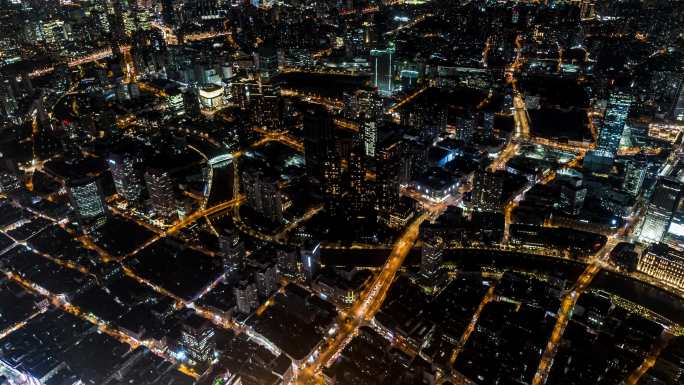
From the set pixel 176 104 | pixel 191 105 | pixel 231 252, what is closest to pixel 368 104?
pixel 191 105

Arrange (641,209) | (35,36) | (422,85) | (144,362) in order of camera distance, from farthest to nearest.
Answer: (35,36)
(422,85)
(641,209)
(144,362)

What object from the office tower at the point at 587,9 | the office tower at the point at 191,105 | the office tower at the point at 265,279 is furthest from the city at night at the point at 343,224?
the office tower at the point at 587,9

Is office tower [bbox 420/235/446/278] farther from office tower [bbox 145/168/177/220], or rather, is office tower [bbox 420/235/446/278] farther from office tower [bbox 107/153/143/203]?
office tower [bbox 107/153/143/203]

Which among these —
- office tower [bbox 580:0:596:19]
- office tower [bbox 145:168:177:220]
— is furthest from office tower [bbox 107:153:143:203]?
office tower [bbox 580:0:596:19]

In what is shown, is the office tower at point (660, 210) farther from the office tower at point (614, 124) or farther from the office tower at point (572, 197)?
the office tower at point (614, 124)

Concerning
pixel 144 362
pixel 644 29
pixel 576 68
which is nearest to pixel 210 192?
pixel 144 362

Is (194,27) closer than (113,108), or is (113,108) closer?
(113,108)

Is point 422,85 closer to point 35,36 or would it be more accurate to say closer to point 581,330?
point 581,330
